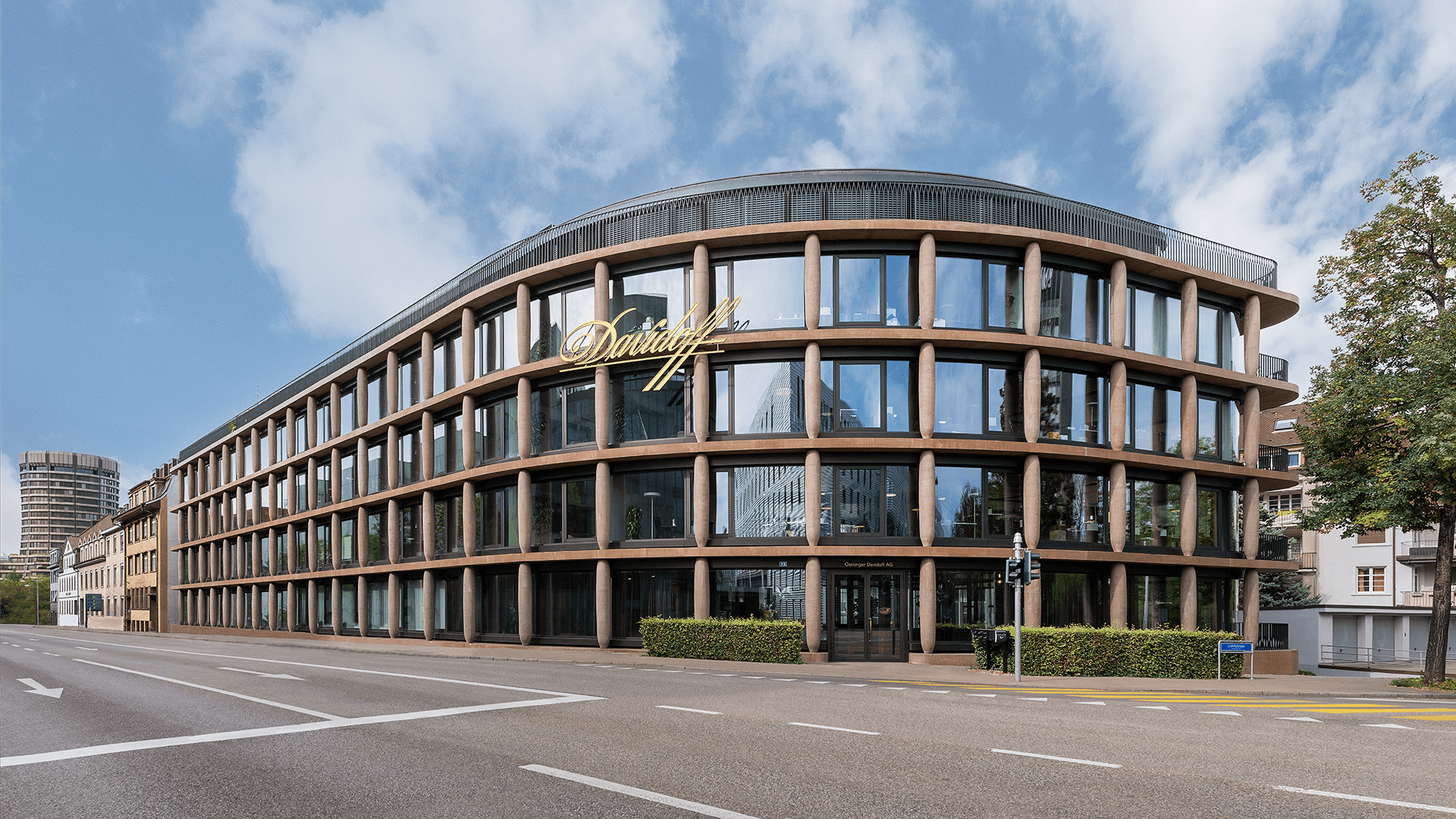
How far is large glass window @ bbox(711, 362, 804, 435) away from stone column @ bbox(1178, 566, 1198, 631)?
42.9 feet

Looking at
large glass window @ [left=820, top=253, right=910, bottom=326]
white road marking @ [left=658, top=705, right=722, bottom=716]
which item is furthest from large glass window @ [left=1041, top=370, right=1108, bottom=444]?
white road marking @ [left=658, top=705, right=722, bottom=716]

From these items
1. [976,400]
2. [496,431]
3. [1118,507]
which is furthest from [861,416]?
[496,431]

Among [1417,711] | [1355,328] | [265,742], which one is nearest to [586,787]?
[265,742]

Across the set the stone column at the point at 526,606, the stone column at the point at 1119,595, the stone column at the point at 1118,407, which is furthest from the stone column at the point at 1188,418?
the stone column at the point at 526,606

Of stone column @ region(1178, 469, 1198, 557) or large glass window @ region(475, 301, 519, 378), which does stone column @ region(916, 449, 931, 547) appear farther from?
large glass window @ region(475, 301, 519, 378)

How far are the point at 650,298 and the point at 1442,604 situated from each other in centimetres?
2219

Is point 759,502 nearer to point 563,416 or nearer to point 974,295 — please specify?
point 563,416

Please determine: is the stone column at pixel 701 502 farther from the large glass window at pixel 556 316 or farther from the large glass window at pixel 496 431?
the large glass window at pixel 496 431

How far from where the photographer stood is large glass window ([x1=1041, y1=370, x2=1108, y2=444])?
93.6 ft

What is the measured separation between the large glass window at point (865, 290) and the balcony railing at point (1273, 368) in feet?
49.3

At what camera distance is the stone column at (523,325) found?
32.9 meters

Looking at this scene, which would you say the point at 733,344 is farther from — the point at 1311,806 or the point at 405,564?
the point at 1311,806

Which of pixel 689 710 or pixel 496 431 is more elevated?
pixel 496 431

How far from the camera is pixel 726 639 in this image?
25.3m
